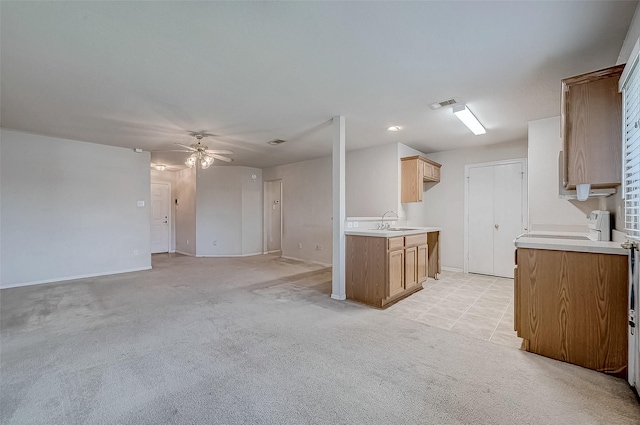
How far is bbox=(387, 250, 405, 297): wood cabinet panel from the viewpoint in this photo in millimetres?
3416

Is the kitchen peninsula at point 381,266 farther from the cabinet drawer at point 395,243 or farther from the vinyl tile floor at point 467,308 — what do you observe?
the vinyl tile floor at point 467,308

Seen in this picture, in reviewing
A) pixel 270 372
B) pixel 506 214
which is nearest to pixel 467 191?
pixel 506 214

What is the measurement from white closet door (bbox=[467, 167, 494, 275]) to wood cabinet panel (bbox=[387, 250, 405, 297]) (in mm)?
2441

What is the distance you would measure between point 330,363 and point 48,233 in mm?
5396

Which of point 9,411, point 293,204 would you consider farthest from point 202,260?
point 9,411

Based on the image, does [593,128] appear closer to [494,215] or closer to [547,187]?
[547,187]

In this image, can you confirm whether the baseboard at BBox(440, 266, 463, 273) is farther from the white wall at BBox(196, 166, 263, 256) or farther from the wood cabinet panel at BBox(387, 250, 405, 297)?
the white wall at BBox(196, 166, 263, 256)

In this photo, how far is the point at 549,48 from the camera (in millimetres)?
2154

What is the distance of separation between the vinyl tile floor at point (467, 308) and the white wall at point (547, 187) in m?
1.16

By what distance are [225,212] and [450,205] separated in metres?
5.62

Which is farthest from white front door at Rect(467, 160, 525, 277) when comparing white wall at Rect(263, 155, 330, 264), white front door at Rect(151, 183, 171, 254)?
white front door at Rect(151, 183, 171, 254)

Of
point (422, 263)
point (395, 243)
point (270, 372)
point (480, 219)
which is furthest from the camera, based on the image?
point (480, 219)

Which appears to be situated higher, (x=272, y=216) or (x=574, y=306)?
(x=272, y=216)

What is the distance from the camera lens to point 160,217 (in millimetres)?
8164
